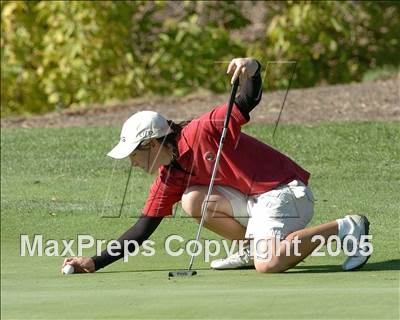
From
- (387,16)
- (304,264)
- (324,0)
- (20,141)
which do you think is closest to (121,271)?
(304,264)

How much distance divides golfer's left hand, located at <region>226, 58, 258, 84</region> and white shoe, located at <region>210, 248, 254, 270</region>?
1053 mm

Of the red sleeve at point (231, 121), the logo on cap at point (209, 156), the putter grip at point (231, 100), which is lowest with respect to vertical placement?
the logo on cap at point (209, 156)

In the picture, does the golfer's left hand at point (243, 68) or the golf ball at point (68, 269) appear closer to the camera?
the golfer's left hand at point (243, 68)

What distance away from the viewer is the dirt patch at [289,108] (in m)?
13.4

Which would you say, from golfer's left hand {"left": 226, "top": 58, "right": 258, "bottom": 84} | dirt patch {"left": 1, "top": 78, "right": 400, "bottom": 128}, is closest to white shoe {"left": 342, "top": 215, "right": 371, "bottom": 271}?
golfer's left hand {"left": 226, "top": 58, "right": 258, "bottom": 84}

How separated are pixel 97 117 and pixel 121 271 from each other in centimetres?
742

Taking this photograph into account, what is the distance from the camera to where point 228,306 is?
5.75 meters

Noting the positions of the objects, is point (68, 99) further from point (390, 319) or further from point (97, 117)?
point (390, 319)

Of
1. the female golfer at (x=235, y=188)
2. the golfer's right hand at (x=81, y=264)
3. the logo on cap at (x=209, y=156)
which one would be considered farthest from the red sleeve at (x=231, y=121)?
the golfer's right hand at (x=81, y=264)

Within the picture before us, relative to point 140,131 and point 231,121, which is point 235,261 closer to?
point 231,121

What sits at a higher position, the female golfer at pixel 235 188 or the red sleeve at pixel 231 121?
the red sleeve at pixel 231 121

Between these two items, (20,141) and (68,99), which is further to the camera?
(68,99)

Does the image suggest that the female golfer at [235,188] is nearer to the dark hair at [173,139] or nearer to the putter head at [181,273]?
the dark hair at [173,139]

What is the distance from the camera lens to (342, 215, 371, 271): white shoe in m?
7.10
